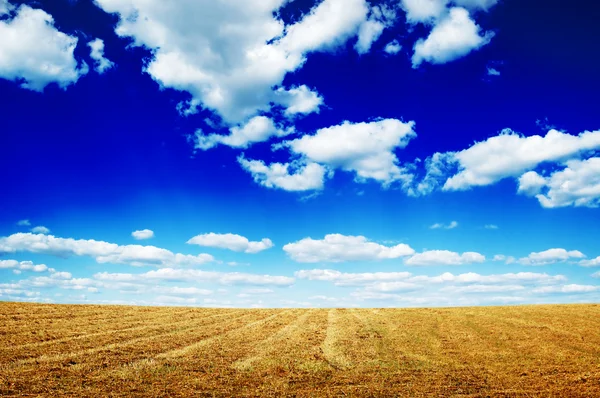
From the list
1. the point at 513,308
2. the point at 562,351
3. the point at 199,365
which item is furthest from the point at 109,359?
the point at 513,308

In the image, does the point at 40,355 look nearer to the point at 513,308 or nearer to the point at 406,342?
the point at 406,342

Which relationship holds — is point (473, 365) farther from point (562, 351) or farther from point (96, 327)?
point (96, 327)

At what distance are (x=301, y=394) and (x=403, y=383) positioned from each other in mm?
4331

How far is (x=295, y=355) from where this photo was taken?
69.1 feet

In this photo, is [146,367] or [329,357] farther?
[329,357]

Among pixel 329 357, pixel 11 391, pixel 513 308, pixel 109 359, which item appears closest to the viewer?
pixel 11 391

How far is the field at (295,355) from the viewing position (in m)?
15.0

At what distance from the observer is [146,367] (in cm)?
1767

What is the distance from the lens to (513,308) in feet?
143

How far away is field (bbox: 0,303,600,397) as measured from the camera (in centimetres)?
1502

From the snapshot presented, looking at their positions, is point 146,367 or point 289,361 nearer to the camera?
point 146,367

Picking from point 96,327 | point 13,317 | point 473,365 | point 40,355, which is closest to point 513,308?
point 473,365

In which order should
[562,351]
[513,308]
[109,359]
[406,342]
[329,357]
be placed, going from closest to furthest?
[109,359] < [329,357] < [562,351] < [406,342] < [513,308]

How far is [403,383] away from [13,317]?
98.8 feet
